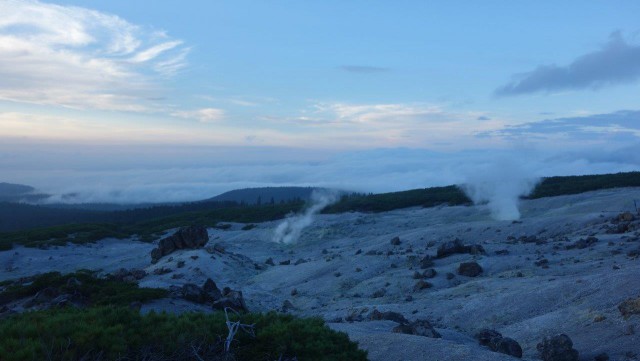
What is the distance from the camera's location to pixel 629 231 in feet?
98.2

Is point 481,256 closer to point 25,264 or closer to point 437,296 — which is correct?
point 437,296

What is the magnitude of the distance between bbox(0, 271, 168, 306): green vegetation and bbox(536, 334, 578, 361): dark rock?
44.0 feet

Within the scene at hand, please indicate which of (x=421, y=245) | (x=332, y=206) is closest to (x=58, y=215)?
(x=332, y=206)

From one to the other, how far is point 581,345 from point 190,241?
32.6m

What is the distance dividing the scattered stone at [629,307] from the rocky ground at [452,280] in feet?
0.14

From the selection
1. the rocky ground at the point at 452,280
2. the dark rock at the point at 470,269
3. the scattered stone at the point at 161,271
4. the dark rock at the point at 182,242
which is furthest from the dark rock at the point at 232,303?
the dark rock at the point at 182,242

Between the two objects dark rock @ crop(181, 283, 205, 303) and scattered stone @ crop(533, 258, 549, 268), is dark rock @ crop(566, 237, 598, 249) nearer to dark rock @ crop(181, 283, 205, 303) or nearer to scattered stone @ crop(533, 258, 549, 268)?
scattered stone @ crop(533, 258, 549, 268)

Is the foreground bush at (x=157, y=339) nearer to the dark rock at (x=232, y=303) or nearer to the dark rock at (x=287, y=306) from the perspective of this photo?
the dark rock at (x=232, y=303)

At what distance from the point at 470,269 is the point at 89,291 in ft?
57.5

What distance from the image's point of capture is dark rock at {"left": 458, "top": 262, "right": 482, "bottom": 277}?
82.6 ft

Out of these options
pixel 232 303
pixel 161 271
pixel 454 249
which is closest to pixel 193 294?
pixel 232 303

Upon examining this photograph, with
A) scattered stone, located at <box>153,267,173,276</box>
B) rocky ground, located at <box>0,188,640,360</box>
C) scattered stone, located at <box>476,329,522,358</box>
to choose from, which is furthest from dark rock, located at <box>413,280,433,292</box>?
scattered stone, located at <box>153,267,173,276</box>

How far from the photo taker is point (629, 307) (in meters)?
14.4

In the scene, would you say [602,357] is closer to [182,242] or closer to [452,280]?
[452,280]
